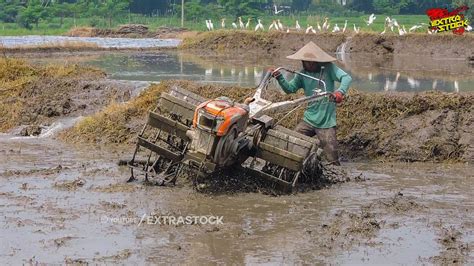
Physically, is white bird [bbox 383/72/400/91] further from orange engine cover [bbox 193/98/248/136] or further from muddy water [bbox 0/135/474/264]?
orange engine cover [bbox 193/98/248/136]

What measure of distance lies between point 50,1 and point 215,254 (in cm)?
7233

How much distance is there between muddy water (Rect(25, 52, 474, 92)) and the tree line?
29720 millimetres

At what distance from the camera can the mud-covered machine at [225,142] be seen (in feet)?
26.8

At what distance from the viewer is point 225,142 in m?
8.23

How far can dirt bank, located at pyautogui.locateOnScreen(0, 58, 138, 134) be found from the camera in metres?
14.3

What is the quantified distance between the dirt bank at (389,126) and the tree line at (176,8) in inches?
1856

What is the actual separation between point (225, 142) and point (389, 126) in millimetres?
4272

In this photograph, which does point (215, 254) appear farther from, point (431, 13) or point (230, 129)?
point (431, 13)

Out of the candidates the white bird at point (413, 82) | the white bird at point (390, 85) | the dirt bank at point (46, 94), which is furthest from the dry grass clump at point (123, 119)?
the white bird at point (413, 82)

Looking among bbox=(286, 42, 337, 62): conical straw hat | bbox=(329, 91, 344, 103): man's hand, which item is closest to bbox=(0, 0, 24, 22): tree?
bbox=(286, 42, 337, 62): conical straw hat

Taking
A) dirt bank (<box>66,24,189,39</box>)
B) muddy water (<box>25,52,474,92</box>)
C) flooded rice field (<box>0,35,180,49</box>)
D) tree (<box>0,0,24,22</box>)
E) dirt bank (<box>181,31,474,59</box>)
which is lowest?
tree (<box>0,0,24,22</box>)

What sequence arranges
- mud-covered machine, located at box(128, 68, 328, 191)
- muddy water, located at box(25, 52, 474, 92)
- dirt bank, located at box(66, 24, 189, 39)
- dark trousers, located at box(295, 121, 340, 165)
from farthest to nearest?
dirt bank, located at box(66, 24, 189, 39) → muddy water, located at box(25, 52, 474, 92) → dark trousers, located at box(295, 121, 340, 165) → mud-covered machine, located at box(128, 68, 328, 191)

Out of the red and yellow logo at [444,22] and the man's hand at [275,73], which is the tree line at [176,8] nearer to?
the red and yellow logo at [444,22]

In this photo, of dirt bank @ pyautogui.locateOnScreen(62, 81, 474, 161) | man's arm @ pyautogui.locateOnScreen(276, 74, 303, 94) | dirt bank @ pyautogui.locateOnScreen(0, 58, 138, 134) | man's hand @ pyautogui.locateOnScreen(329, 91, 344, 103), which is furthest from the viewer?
dirt bank @ pyautogui.locateOnScreen(0, 58, 138, 134)
